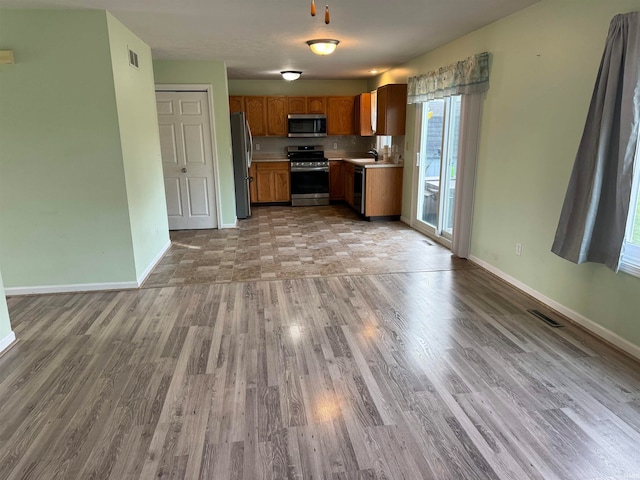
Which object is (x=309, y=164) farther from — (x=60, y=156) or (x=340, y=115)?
(x=60, y=156)

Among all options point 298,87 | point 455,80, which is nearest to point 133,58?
point 455,80

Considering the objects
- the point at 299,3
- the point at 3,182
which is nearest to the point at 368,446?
the point at 299,3

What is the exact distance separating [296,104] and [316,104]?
15.5 inches

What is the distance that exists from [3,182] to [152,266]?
1.51 m

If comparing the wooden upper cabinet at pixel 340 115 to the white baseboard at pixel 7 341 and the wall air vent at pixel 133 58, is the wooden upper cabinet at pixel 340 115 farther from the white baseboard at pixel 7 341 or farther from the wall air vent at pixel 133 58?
the white baseboard at pixel 7 341

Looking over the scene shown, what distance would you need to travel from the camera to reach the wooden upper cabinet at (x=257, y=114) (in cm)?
790

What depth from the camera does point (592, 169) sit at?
2.71m

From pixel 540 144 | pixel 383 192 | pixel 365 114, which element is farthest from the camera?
pixel 365 114

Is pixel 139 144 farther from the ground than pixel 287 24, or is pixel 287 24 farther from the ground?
pixel 287 24

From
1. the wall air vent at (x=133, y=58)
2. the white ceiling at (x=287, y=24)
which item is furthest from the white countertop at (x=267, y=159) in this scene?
the wall air vent at (x=133, y=58)

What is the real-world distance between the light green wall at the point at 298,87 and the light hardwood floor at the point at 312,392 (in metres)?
5.71

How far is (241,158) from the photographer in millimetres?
6961

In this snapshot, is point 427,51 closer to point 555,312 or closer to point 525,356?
point 555,312

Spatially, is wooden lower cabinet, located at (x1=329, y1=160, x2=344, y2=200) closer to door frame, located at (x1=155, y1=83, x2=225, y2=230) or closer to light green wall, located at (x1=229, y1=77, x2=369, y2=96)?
light green wall, located at (x1=229, y1=77, x2=369, y2=96)
